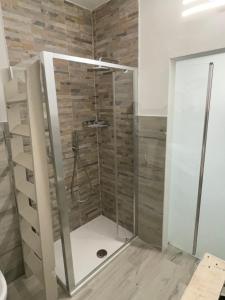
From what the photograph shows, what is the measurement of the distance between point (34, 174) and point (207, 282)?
1.23 metres

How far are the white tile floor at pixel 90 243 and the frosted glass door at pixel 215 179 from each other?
0.88m

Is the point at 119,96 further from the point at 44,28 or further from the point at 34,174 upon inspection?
the point at 34,174

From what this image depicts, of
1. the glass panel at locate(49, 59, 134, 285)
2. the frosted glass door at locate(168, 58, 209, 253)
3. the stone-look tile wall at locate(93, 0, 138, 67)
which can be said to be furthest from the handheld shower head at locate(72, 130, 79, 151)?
the frosted glass door at locate(168, 58, 209, 253)

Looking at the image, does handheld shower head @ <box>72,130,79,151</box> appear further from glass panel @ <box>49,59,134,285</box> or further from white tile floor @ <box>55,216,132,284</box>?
white tile floor @ <box>55,216,132,284</box>

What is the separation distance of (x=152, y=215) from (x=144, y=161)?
1.96 feet

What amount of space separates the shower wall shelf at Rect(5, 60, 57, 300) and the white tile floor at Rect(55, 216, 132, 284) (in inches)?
13.2

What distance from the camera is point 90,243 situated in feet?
7.19

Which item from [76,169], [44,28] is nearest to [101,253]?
[76,169]

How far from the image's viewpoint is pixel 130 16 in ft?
5.91

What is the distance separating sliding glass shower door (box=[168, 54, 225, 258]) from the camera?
5.16 feet

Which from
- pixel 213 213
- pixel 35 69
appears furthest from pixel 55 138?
pixel 213 213

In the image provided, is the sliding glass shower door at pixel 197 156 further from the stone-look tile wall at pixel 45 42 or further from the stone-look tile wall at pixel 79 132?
the stone-look tile wall at pixel 45 42

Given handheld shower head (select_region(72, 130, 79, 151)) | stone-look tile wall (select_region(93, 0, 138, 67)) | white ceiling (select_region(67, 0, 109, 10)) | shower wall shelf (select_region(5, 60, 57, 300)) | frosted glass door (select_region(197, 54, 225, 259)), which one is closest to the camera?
shower wall shelf (select_region(5, 60, 57, 300))

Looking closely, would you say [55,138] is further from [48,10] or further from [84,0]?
[84,0]
